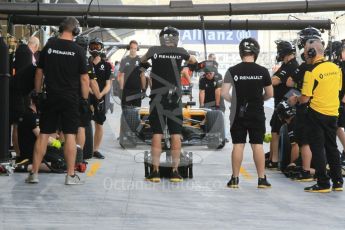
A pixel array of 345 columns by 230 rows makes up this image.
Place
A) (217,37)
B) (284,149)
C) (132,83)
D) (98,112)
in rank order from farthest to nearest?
(217,37)
(132,83)
(98,112)
(284,149)

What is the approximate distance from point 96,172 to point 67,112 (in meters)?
1.66

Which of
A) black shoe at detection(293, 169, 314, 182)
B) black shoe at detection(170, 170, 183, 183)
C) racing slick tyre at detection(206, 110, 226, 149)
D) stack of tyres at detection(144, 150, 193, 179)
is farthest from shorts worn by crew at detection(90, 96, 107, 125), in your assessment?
black shoe at detection(293, 169, 314, 182)

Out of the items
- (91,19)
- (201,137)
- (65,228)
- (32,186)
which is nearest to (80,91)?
(32,186)

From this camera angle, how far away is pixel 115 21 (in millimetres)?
15656

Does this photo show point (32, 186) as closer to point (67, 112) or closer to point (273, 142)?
point (67, 112)

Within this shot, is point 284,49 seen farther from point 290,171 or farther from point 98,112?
point 98,112

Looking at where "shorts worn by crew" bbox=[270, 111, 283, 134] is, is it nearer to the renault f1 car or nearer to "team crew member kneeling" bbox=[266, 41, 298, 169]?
"team crew member kneeling" bbox=[266, 41, 298, 169]

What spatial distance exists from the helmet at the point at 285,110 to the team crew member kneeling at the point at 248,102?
4.02 feet

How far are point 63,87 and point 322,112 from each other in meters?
3.04

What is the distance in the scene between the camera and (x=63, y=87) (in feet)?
29.8

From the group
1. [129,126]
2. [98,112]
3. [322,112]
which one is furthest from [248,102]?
[129,126]

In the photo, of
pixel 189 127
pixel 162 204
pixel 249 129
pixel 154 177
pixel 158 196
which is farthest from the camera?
pixel 189 127

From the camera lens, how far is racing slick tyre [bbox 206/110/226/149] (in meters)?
13.7

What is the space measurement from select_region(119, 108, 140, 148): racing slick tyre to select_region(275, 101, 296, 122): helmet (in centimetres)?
364
